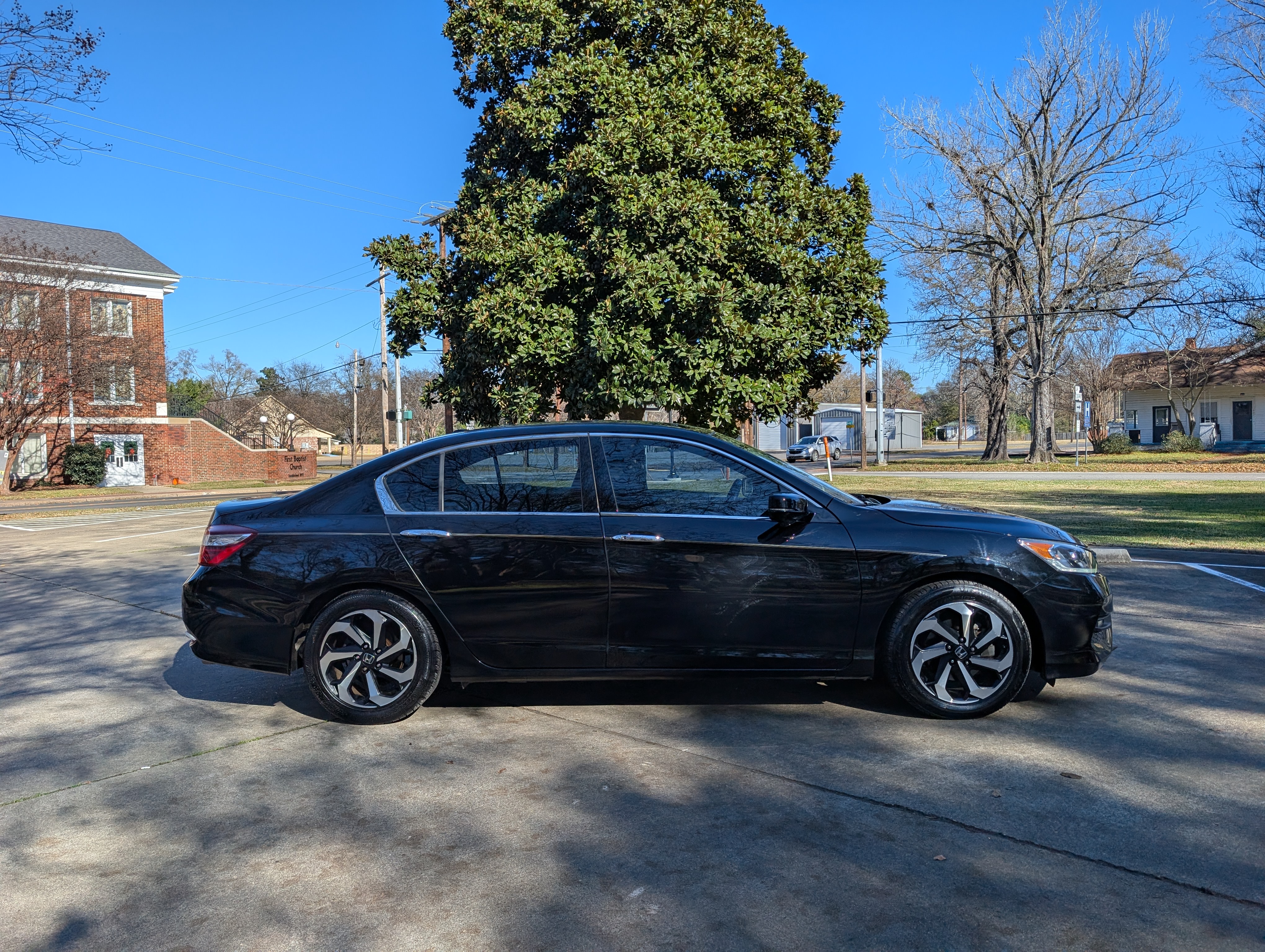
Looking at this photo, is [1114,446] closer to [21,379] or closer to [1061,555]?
[1061,555]

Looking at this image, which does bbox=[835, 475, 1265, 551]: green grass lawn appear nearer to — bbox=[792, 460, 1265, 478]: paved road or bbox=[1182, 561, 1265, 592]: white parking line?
bbox=[792, 460, 1265, 478]: paved road

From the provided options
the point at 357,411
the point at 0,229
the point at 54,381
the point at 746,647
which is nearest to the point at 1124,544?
the point at 746,647

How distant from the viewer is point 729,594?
15.4ft

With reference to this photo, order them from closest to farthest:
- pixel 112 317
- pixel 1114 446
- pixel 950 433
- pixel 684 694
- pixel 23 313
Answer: pixel 684 694, pixel 23 313, pixel 112 317, pixel 1114 446, pixel 950 433

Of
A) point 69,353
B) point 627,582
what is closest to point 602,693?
point 627,582

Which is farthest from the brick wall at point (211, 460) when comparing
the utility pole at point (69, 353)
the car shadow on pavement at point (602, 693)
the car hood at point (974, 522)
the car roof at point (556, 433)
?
the car hood at point (974, 522)

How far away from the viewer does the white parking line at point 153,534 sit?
14867 mm

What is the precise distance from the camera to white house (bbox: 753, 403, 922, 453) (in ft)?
244

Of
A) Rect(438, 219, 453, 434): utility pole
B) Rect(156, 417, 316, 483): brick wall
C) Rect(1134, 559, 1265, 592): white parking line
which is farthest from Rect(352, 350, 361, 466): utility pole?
Rect(1134, 559, 1265, 592): white parking line

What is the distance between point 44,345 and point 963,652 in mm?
33697

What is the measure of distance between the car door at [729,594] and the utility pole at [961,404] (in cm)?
3993

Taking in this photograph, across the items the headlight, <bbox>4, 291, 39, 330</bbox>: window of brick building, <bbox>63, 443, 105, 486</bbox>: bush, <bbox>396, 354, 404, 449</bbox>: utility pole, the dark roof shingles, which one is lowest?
the headlight

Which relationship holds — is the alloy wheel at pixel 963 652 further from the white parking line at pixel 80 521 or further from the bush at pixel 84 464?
the bush at pixel 84 464

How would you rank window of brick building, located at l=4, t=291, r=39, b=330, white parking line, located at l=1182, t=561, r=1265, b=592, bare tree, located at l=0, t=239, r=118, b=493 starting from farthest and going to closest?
bare tree, located at l=0, t=239, r=118, b=493, window of brick building, located at l=4, t=291, r=39, b=330, white parking line, located at l=1182, t=561, r=1265, b=592
